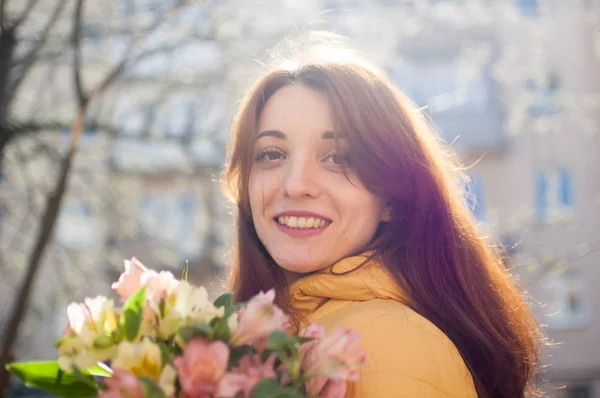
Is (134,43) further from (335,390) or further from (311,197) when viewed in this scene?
(335,390)

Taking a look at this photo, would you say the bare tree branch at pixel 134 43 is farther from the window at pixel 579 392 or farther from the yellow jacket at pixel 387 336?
the window at pixel 579 392

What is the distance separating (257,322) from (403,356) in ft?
1.42

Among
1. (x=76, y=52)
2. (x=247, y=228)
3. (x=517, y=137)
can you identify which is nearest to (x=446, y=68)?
(x=517, y=137)

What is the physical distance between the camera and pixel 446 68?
675 inches

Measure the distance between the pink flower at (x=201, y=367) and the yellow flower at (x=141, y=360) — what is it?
46 mm

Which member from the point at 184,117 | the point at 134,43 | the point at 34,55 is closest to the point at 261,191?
the point at 134,43

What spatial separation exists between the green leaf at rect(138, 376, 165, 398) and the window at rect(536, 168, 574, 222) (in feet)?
53.6

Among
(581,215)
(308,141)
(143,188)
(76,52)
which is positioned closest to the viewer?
(308,141)

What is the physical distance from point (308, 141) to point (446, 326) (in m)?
0.57

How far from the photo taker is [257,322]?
4.31 ft

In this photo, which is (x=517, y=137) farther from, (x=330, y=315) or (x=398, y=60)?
(x=330, y=315)

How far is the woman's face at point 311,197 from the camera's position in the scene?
196 centimetres

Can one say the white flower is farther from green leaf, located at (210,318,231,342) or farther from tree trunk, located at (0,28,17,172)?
tree trunk, located at (0,28,17,172)

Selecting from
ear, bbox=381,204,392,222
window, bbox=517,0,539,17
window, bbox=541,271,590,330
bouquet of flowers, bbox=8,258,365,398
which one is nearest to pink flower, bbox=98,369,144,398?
bouquet of flowers, bbox=8,258,365,398
